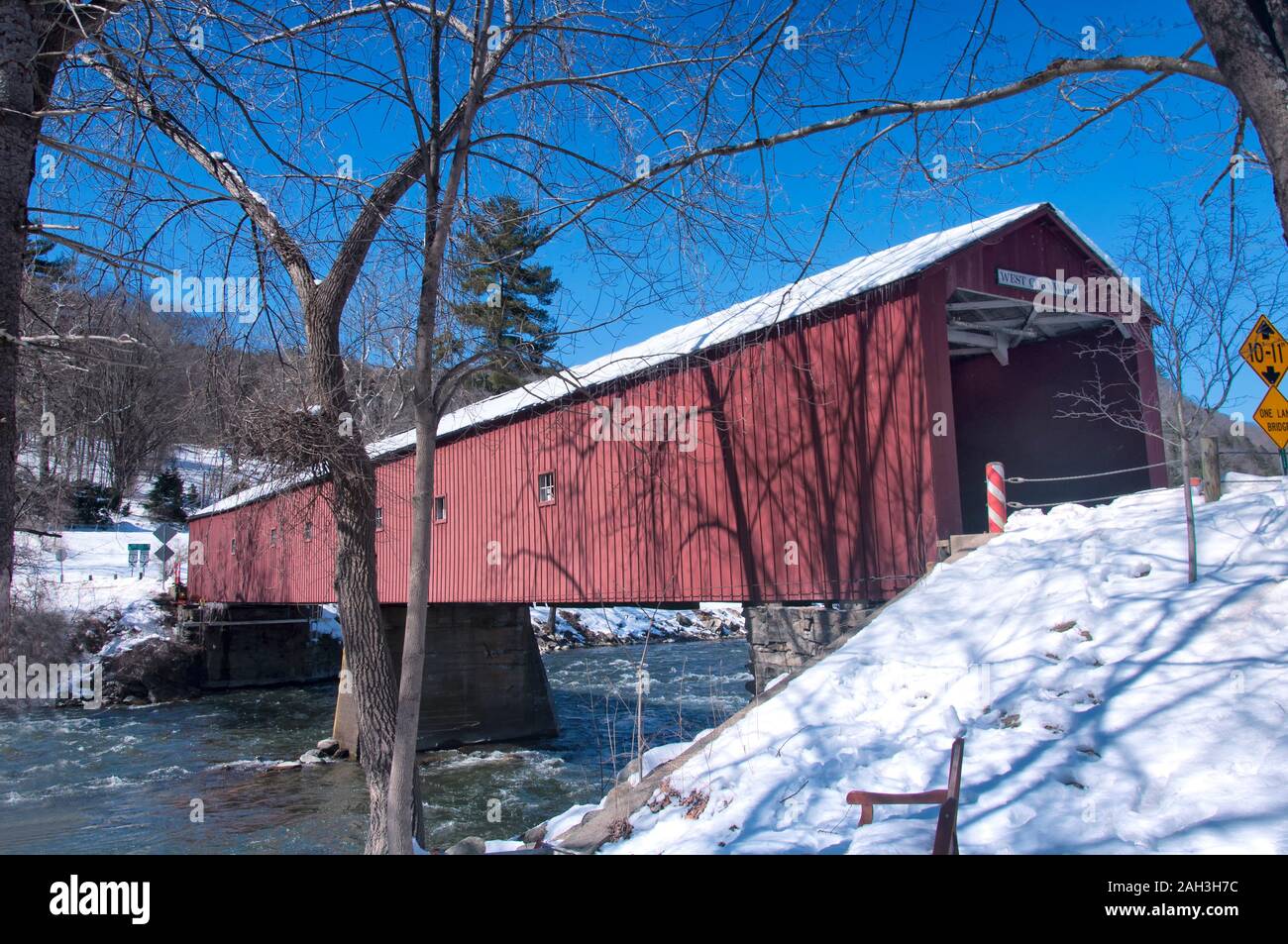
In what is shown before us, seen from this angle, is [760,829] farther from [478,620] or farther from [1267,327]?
[478,620]

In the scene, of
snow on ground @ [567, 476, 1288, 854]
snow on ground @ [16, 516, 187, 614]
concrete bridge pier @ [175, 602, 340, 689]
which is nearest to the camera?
snow on ground @ [567, 476, 1288, 854]

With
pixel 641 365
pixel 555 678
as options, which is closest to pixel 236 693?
pixel 555 678

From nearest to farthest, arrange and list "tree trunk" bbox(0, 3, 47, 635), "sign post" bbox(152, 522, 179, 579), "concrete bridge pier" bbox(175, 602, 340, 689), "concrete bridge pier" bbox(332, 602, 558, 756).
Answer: "tree trunk" bbox(0, 3, 47, 635)
"concrete bridge pier" bbox(332, 602, 558, 756)
"sign post" bbox(152, 522, 179, 579)
"concrete bridge pier" bbox(175, 602, 340, 689)

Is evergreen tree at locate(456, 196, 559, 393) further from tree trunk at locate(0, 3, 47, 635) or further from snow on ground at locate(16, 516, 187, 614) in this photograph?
snow on ground at locate(16, 516, 187, 614)

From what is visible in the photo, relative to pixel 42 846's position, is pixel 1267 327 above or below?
above

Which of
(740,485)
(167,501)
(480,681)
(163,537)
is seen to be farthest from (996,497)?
(167,501)

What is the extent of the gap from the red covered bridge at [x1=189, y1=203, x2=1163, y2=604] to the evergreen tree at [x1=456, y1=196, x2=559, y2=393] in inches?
25.8

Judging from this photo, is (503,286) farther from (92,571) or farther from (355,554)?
(92,571)

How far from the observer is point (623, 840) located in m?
4.43

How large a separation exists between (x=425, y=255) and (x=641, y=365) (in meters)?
5.85

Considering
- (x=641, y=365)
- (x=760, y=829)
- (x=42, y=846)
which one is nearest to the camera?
(x=760, y=829)

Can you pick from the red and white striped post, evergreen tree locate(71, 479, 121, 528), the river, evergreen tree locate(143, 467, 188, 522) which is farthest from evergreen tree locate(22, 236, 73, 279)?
evergreen tree locate(143, 467, 188, 522)

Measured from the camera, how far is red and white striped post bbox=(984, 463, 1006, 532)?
7.60 metres

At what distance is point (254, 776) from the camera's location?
1373 cm
